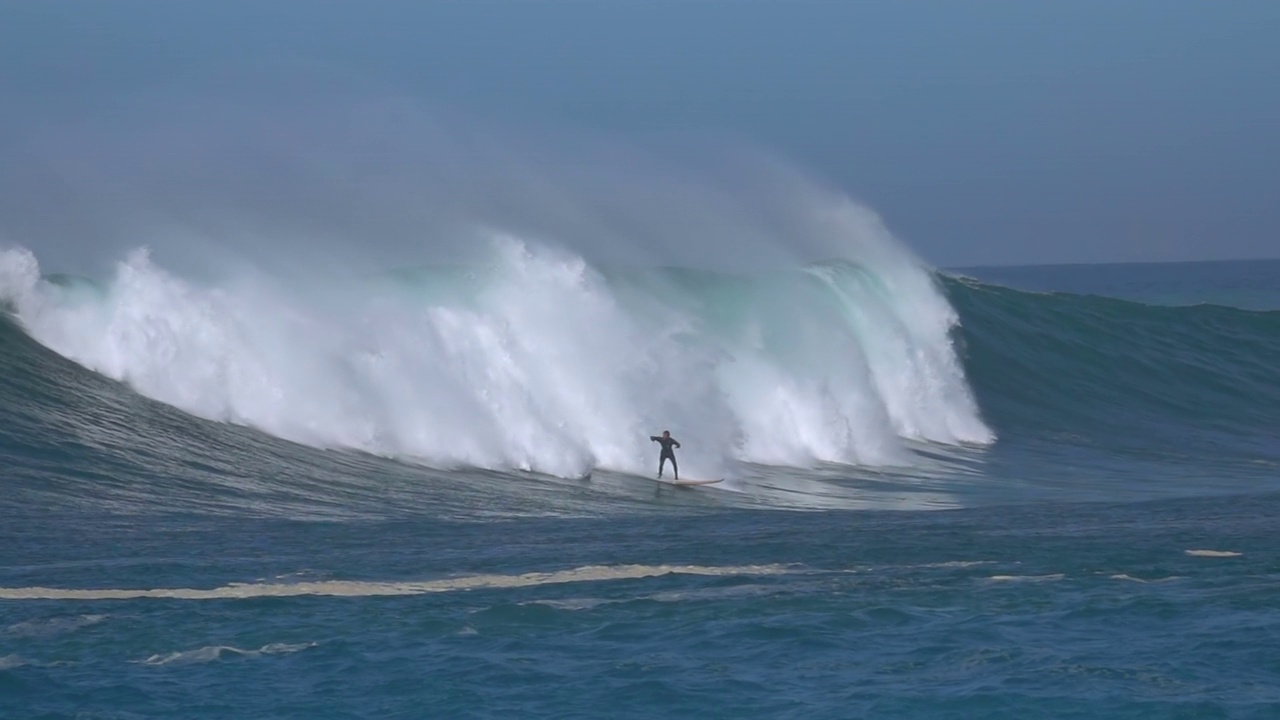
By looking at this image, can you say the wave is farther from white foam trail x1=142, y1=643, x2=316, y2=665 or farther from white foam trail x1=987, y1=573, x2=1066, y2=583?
white foam trail x1=142, y1=643, x2=316, y2=665

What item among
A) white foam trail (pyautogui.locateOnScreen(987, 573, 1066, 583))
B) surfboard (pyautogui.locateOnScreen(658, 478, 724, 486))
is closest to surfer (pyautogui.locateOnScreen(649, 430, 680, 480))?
surfboard (pyautogui.locateOnScreen(658, 478, 724, 486))

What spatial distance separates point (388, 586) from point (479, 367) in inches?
343

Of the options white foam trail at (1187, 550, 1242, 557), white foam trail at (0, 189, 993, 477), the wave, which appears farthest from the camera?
white foam trail at (0, 189, 993, 477)

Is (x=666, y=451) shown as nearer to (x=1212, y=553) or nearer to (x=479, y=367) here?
(x=479, y=367)

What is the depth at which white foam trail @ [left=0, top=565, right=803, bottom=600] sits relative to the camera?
364 inches

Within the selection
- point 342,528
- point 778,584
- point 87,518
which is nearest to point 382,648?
point 778,584

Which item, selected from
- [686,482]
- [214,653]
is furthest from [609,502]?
[214,653]

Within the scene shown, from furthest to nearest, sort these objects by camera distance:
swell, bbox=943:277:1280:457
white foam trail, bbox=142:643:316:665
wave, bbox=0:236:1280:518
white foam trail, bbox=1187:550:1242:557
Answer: swell, bbox=943:277:1280:457, wave, bbox=0:236:1280:518, white foam trail, bbox=1187:550:1242:557, white foam trail, bbox=142:643:316:665

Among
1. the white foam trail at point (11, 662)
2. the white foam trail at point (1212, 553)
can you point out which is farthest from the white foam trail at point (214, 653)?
the white foam trail at point (1212, 553)

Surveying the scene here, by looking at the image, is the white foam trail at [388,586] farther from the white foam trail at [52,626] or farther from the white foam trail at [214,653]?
the white foam trail at [214,653]

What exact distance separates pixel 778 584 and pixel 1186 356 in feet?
70.8

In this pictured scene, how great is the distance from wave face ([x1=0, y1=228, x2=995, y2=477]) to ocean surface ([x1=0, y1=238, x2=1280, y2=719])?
0.05 meters

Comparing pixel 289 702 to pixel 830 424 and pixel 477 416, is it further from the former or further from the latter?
pixel 830 424

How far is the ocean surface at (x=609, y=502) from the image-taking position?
7.66m
